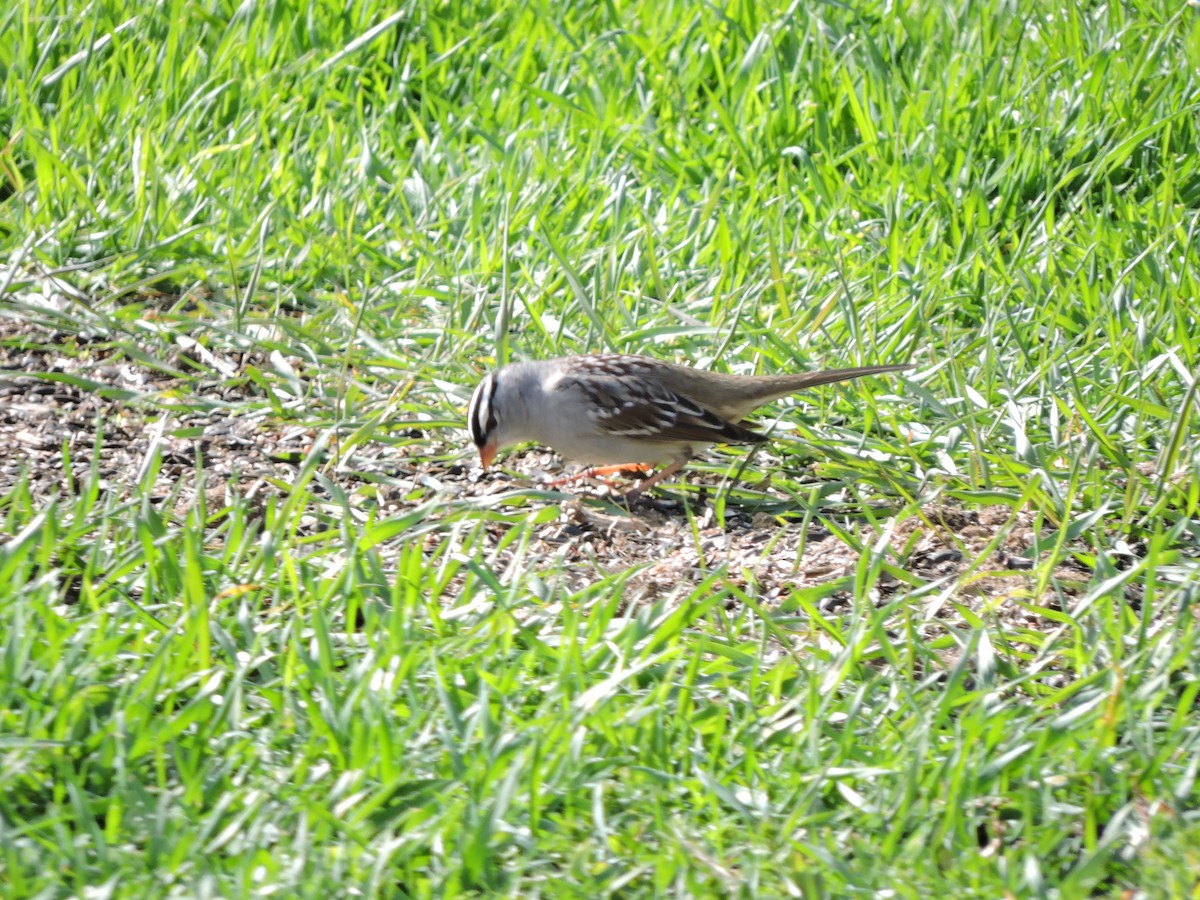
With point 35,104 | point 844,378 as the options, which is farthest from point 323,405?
point 35,104

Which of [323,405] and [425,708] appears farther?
[323,405]

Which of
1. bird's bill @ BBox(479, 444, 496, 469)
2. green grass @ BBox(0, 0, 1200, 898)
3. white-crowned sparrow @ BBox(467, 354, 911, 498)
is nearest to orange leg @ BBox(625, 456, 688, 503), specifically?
white-crowned sparrow @ BBox(467, 354, 911, 498)

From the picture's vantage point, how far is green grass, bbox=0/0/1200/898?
2.89 metres

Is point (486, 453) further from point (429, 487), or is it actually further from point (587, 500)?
point (587, 500)

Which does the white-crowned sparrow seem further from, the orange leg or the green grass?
the green grass

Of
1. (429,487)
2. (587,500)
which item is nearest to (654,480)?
(587,500)

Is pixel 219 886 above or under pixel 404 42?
under

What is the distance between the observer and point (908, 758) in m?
3.06

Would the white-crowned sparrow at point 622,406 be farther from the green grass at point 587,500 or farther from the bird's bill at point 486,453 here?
the green grass at point 587,500

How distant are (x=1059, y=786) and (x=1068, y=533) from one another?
115 cm

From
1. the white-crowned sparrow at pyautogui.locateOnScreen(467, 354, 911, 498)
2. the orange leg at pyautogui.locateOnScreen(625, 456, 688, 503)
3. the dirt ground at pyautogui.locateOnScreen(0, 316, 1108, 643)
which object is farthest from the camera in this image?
the orange leg at pyautogui.locateOnScreen(625, 456, 688, 503)

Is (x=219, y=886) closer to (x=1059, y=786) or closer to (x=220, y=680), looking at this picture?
(x=220, y=680)

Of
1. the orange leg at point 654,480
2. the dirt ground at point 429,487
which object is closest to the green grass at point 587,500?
the dirt ground at point 429,487

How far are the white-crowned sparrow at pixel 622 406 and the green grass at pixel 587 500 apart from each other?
0.63ft
